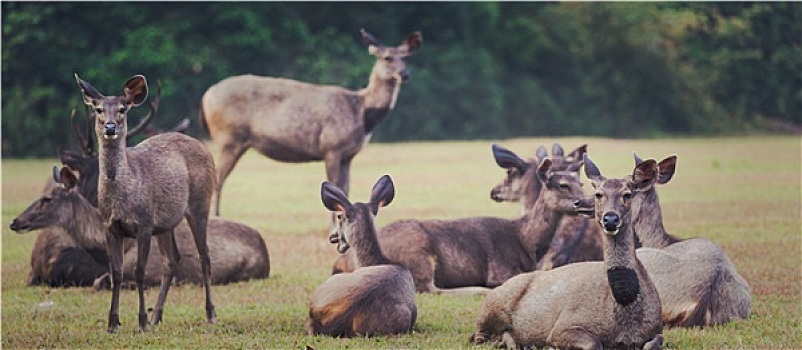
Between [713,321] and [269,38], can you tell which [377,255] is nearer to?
[713,321]

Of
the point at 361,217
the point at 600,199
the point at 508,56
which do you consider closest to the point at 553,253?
the point at 361,217

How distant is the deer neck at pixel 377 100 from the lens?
1489cm

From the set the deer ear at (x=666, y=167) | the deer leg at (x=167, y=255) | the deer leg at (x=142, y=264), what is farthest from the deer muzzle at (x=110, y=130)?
the deer ear at (x=666, y=167)

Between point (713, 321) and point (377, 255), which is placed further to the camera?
point (377, 255)

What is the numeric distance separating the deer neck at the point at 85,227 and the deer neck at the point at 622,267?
5098 millimetres

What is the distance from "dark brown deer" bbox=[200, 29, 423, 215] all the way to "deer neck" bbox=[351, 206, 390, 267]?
5341 mm

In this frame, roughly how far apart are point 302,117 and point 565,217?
4823 mm

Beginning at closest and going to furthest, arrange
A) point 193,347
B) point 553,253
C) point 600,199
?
point 600,199 → point 193,347 → point 553,253

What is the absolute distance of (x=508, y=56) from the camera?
45.0m

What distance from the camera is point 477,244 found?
10.6m

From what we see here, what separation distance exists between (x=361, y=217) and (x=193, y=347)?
5.67 feet

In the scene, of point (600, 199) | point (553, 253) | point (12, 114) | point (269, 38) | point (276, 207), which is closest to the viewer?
point (600, 199)

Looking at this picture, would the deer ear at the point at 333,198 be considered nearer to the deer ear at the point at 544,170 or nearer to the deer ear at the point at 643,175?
the deer ear at the point at 544,170

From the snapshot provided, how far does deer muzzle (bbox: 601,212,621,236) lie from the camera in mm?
6723
